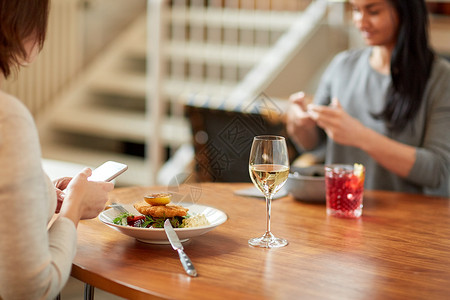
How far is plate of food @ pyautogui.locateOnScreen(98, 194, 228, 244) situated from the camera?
1.38 meters

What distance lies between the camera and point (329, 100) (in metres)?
2.88

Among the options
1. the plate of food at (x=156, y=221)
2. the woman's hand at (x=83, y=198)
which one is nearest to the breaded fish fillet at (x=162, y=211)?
the plate of food at (x=156, y=221)

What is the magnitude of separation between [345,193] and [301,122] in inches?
29.1

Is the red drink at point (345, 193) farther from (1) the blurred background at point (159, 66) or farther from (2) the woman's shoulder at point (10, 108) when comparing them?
(1) the blurred background at point (159, 66)

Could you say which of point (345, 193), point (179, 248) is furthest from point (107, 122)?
point (179, 248)

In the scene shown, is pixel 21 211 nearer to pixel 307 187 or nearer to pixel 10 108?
pixel 10 108

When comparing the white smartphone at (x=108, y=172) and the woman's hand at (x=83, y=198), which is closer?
the woman's hand at (x=83, y=198)

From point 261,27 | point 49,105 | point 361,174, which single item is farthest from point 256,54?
point 361,174

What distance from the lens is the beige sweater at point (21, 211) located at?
1.06 metres

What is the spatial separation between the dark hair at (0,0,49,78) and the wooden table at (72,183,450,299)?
1.39 feet

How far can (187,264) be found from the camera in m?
1.25

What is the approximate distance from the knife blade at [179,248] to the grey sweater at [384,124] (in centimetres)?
122

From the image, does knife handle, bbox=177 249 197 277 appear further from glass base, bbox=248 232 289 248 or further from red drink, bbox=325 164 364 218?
red drink, bbox=325 164 364 218

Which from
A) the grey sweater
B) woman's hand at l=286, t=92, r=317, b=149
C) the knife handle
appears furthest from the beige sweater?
the grey sweater
